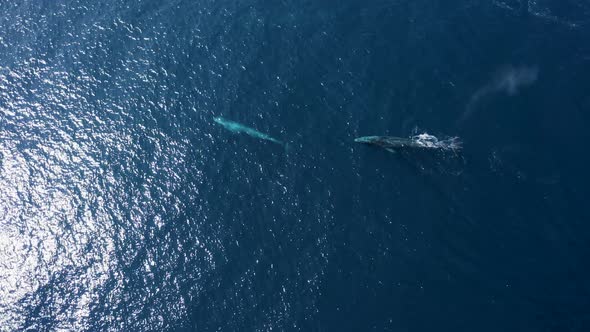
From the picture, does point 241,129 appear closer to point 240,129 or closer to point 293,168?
point 240,129

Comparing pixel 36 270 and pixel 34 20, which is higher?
pixel 34 20

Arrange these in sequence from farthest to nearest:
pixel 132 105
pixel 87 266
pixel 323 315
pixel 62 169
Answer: pixel 132 105
pixel 62 169
pixel 87 266
pixel 323 315

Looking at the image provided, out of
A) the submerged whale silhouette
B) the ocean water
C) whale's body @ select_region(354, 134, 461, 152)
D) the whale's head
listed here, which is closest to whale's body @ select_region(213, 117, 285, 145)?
the submerged whale silhouette

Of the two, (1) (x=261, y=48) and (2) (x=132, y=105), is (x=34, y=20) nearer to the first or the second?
(2) (x=132, y=105)

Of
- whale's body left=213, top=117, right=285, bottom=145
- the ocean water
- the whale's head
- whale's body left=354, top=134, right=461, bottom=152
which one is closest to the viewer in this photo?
the ocean water

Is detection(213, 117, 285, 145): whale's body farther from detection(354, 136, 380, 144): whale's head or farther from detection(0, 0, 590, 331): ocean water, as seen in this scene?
detection(354, 136, 380, 144): whale's head

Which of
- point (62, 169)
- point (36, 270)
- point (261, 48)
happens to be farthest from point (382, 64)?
point (36, 270)

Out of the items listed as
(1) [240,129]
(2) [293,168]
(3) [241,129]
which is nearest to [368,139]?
(2) [293,168]

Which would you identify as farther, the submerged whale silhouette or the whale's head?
the submerged whale silhouette
